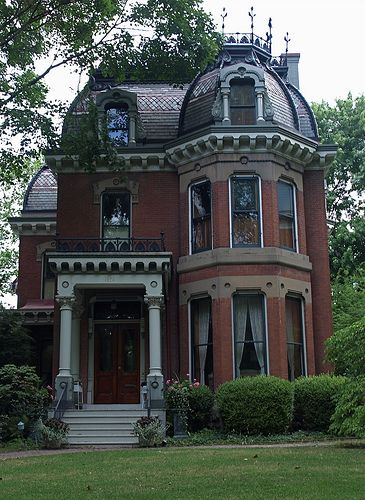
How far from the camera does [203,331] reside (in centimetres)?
1931

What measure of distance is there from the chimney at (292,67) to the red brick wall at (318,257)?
18.3 feet

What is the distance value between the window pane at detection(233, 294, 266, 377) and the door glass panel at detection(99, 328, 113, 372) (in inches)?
155

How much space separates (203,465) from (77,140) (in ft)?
34.5

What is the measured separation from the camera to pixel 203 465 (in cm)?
1051

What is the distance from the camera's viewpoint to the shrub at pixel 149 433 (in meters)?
15.2

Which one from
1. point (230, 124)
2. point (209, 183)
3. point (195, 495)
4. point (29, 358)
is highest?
point (230, 124)

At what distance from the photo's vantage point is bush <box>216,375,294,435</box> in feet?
53.6

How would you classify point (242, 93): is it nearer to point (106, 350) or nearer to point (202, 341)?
point (202, 341)

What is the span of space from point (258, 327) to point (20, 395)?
6.57m

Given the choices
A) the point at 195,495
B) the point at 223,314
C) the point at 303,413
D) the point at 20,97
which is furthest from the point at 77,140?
the point at 195,495

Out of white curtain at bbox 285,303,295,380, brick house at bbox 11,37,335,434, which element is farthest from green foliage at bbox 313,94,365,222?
white curtain at bbox 285,303,295,380

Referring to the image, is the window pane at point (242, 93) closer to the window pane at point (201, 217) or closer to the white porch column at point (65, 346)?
the window pane at point (201, 217)

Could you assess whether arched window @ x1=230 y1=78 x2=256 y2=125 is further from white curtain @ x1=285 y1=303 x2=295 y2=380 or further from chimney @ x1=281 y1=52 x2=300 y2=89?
white curtain @ x1=285 y1=303 x2=295 y2=380

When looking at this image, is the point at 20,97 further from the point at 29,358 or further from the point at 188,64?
the point at 29,358
